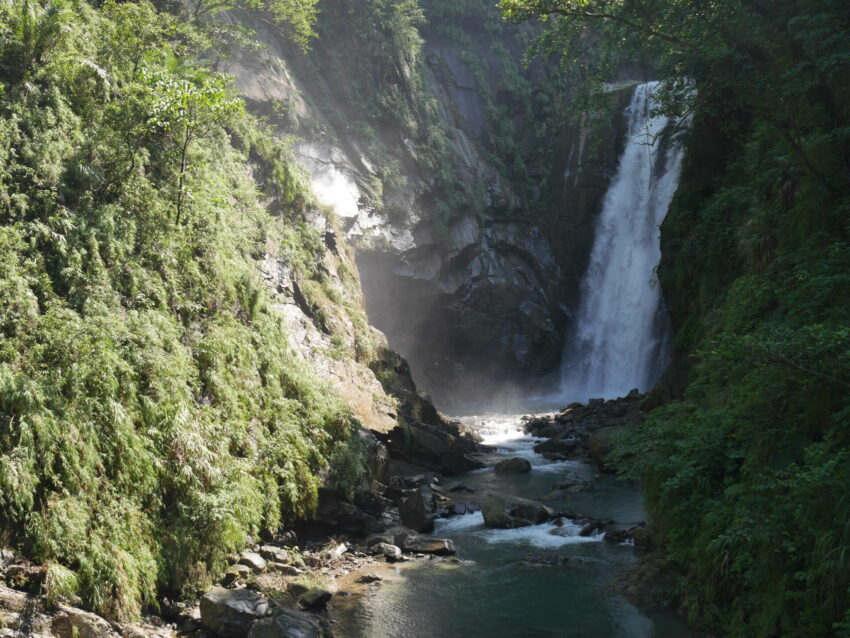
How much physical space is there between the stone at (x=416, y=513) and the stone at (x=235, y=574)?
4.82 m

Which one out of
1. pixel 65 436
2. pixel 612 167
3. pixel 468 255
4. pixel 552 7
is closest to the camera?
pixel 65 436

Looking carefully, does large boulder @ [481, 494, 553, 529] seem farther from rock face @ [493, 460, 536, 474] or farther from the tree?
the tree

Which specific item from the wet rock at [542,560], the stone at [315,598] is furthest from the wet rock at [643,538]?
the stone at [315,598]

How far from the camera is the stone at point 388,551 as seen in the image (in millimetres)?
12345

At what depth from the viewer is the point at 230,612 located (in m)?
8.77

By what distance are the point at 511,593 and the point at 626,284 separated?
28187 mm

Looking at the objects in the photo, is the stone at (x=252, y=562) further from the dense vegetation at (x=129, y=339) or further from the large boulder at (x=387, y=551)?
the large boulder at (x=387, y=551)

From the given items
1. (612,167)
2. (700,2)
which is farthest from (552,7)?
(612,167)

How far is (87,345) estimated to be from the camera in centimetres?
959

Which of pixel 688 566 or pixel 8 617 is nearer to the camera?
pixel 8 617

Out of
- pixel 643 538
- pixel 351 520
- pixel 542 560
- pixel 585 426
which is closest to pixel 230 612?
Result: pixel 351 520

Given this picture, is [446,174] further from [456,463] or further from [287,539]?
[287,539]

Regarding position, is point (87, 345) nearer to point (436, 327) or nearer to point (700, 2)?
point (700, 2)

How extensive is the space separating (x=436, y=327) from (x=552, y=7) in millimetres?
→ 23773
